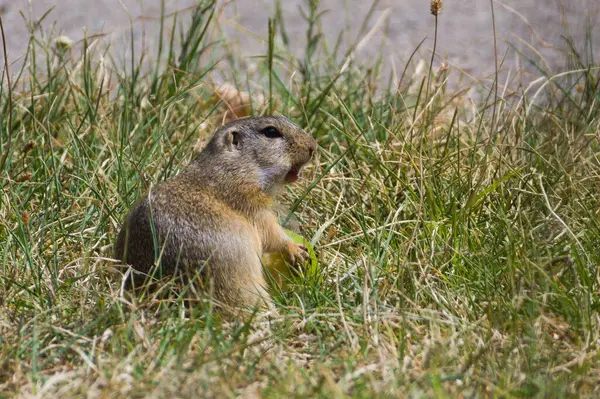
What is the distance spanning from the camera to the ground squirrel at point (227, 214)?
3494 millimetres

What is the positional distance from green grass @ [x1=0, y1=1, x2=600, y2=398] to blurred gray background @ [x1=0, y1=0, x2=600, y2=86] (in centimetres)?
151

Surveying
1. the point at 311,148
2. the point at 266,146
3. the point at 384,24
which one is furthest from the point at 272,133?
the point at 384,24

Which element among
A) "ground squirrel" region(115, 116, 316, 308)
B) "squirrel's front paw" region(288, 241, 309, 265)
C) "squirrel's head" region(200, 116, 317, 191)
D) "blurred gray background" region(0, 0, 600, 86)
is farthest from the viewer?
"blurred gray background" region(0, 0, 600, 86)

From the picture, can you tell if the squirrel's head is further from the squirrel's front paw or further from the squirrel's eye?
the squirrel's front paw

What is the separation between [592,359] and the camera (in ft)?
9.88

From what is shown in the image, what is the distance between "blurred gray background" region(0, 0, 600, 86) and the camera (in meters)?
6.67

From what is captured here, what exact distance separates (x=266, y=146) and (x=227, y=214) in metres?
0.40

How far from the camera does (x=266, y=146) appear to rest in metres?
3.93

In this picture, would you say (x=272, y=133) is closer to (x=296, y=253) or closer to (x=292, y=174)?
(x=292, y=174)

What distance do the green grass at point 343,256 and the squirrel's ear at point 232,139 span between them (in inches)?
14.5

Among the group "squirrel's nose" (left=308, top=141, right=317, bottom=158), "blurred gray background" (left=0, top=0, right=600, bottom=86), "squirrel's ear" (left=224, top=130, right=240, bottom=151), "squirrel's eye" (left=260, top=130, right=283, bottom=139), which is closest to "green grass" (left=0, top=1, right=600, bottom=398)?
"squirrel's nose" (left=308, top=141, right=317, bottom=158)

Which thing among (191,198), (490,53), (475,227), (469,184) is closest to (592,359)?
(475,227)

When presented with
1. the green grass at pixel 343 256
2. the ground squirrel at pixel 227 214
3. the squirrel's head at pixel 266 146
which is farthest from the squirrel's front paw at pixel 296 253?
the squirrel's head at pixel 266 146

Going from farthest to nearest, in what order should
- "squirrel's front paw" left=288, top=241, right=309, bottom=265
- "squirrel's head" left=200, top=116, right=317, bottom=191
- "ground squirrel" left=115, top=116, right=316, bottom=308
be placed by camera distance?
"squirrel's head" left=200, top=116, right=317, bottom=191, "squirrel's front paw" left=288, top=241, right=309, bottom=265, "ground squirrel" left=115, top=116, right=316, bottom=308
